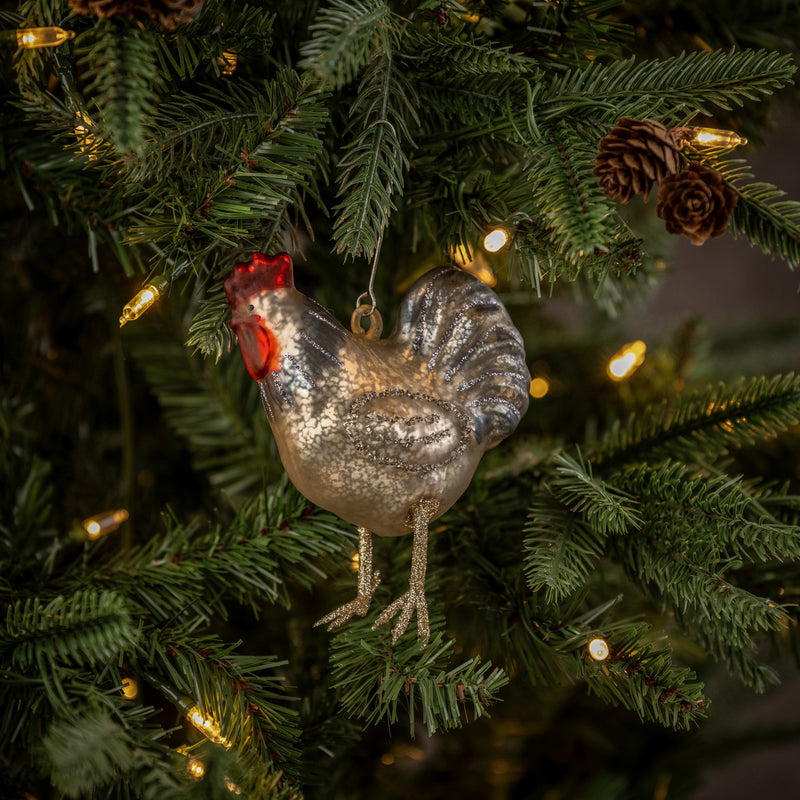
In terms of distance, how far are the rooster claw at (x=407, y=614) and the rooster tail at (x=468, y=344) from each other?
0.48 ft

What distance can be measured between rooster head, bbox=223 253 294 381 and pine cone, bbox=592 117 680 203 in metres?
0.24

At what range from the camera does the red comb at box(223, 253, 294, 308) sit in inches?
20.0

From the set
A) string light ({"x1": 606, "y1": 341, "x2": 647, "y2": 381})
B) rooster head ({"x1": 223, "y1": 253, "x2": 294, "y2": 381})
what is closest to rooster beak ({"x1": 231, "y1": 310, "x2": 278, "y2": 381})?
rooster head ({"x1": 223, "y1": 253, "x2": 294, "y2": 381})

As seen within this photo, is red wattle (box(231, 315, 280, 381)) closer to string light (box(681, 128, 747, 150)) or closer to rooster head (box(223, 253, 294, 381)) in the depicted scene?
rooster head (box(223, 253, 294, 381))

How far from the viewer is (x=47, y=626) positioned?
481mm

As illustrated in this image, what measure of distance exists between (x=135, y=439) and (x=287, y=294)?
0.47m

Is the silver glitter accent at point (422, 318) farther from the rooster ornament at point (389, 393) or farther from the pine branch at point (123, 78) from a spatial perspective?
the pine branch at point (123, 78)

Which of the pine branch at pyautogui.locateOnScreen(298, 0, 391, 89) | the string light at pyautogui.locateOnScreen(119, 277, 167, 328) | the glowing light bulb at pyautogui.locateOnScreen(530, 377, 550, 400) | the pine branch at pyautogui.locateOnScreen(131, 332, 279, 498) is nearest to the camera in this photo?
the pine branch at pyautogui.locateOnScreen(298, 0, 391, 89)

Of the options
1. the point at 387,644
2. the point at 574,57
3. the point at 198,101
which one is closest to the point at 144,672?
the point at 387,644

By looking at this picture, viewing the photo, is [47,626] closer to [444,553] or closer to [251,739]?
[251,739]

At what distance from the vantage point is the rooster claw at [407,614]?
1.77 ft

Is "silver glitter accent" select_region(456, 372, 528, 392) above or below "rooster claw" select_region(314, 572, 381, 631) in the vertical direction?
above

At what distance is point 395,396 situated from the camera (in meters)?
0.54

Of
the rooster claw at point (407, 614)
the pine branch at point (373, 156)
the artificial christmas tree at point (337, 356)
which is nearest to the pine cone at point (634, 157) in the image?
the artificial christmas tree at point (337, 356)
